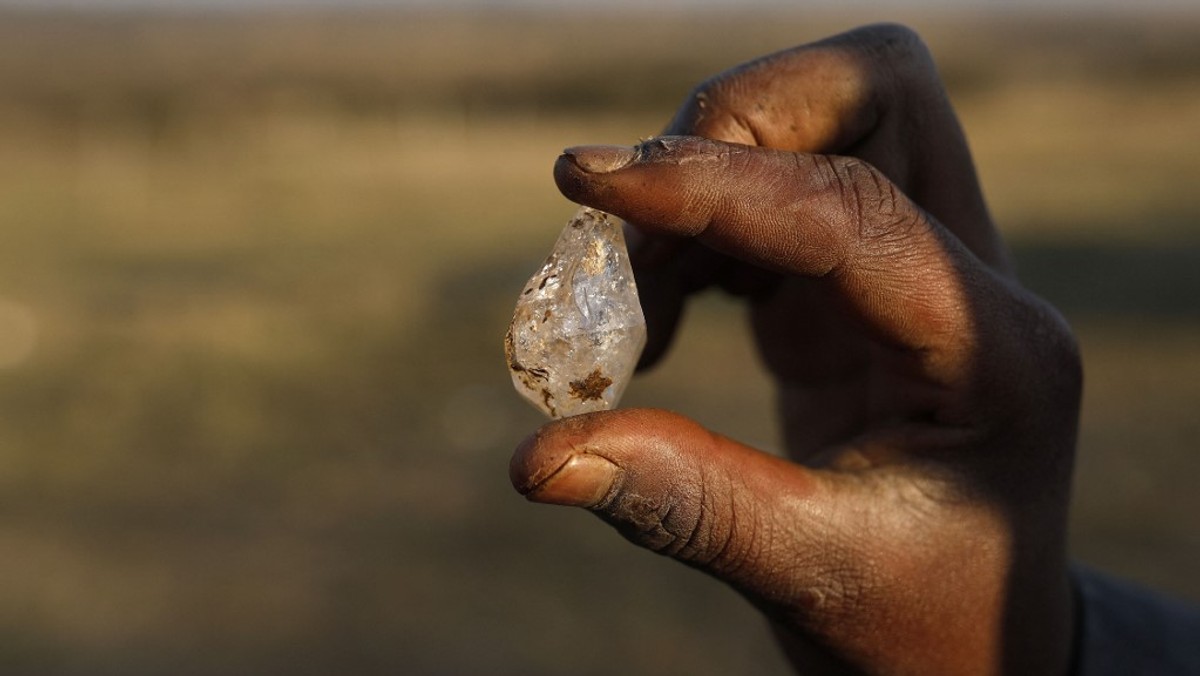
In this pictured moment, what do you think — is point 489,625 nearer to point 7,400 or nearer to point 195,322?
point 7,400

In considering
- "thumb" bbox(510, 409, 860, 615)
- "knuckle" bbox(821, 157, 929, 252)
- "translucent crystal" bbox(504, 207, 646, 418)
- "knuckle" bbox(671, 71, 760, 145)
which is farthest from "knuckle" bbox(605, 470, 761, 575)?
"knuckle" bbox(671, 71, 760, 145)

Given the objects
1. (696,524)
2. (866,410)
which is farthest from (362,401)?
(696,524)

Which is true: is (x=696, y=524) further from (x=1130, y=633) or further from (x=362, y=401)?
(x=362, y=401)

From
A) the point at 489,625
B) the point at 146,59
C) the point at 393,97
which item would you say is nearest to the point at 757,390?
the point at 489,625

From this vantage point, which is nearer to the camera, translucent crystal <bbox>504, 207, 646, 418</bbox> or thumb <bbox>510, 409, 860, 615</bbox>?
thumb <bbox>510, 409, 860, 615</bbox>

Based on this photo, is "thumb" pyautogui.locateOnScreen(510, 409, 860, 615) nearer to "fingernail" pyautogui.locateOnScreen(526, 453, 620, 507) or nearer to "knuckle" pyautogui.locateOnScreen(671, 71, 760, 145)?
"fingernail" pyautogui.locateOnScreen(526, 453, 620, 507)

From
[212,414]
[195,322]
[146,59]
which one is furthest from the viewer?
[146,59]

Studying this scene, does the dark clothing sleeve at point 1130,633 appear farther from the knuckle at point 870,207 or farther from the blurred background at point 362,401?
the blurred background at point 362,401
